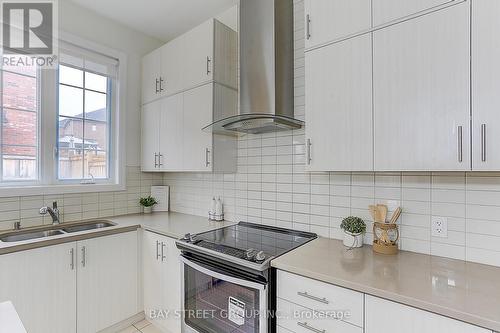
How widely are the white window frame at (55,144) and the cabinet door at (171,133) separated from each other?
491 mm

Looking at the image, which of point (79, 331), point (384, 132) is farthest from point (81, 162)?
point (384, 132)

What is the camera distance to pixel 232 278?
1459 millimetres

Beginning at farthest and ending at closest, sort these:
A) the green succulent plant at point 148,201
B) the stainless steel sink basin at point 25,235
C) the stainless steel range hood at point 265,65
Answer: the green succulent plant at point 148,201 < the stainless steel sink basin at point 25,235 < the stainless steel range hood at point 265,65

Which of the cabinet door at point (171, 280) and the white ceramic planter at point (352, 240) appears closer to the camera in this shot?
the white ceramic planter at point (352, 240)

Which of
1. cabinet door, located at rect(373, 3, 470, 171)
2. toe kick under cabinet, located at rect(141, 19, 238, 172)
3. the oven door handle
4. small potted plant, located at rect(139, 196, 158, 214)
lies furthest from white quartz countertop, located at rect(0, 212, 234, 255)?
cabinet door, located at rect(373, 3, 470, 171)

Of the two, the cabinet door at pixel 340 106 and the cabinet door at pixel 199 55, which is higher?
the cabinet door at pixel 199 55

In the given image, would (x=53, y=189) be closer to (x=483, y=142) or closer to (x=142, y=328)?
(x=142, y=328)

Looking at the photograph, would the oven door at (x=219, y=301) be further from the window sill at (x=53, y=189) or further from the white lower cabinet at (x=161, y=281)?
the window sill at (x=53, y=189)

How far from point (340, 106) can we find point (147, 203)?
223cm

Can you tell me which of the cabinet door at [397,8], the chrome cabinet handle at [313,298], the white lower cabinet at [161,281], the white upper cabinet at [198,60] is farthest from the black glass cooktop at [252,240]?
the cabinet door at [397,8]

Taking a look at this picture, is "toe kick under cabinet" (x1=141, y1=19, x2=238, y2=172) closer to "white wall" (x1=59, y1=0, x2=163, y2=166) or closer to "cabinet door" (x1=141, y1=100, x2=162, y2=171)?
"cabinet door" (x1=141, y1=100, x2=162, y2=171)

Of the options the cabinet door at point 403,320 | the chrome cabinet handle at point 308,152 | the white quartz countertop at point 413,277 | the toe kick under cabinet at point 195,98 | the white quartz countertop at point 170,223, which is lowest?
the cabinet door at point 403,320

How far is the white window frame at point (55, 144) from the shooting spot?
2156mm

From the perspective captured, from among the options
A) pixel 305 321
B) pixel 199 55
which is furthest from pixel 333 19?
pixel 305 321
